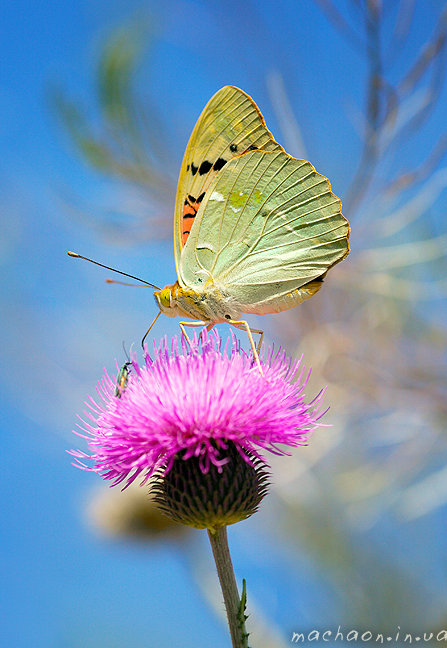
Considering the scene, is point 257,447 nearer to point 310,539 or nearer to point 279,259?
point 279,259

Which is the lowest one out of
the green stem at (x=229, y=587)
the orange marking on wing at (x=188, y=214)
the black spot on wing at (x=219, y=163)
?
the green stem at (x=229, y=587)

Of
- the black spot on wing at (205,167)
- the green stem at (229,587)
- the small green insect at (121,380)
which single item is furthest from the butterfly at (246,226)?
the green stem at (229,587)

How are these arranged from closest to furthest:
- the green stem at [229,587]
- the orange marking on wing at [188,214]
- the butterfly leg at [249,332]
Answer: the green stem at [229,587] → the butterfly leg at [249,332] → the orange marking on wing at [188,214]

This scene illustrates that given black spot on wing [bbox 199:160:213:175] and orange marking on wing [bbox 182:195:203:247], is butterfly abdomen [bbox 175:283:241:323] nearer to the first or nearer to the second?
orange marking on wing [bbox 182:195:203:247]

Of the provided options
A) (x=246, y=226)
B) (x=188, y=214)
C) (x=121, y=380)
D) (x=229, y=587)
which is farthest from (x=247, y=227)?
(x=229, y=587)

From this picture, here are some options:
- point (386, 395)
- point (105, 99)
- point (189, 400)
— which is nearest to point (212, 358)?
point (189, 400)

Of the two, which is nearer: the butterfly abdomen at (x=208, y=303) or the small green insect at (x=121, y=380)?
the small green insect at (x=121, y=380)

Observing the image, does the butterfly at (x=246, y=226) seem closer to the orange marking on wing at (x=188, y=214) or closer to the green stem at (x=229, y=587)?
the orange marking on wing at (x=188, y=214)

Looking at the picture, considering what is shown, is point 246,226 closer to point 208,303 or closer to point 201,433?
→ point 208,303

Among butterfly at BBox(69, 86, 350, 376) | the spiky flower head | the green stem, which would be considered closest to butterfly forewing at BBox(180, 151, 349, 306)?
butterfly at BBox(69, 86, 350, 376)
